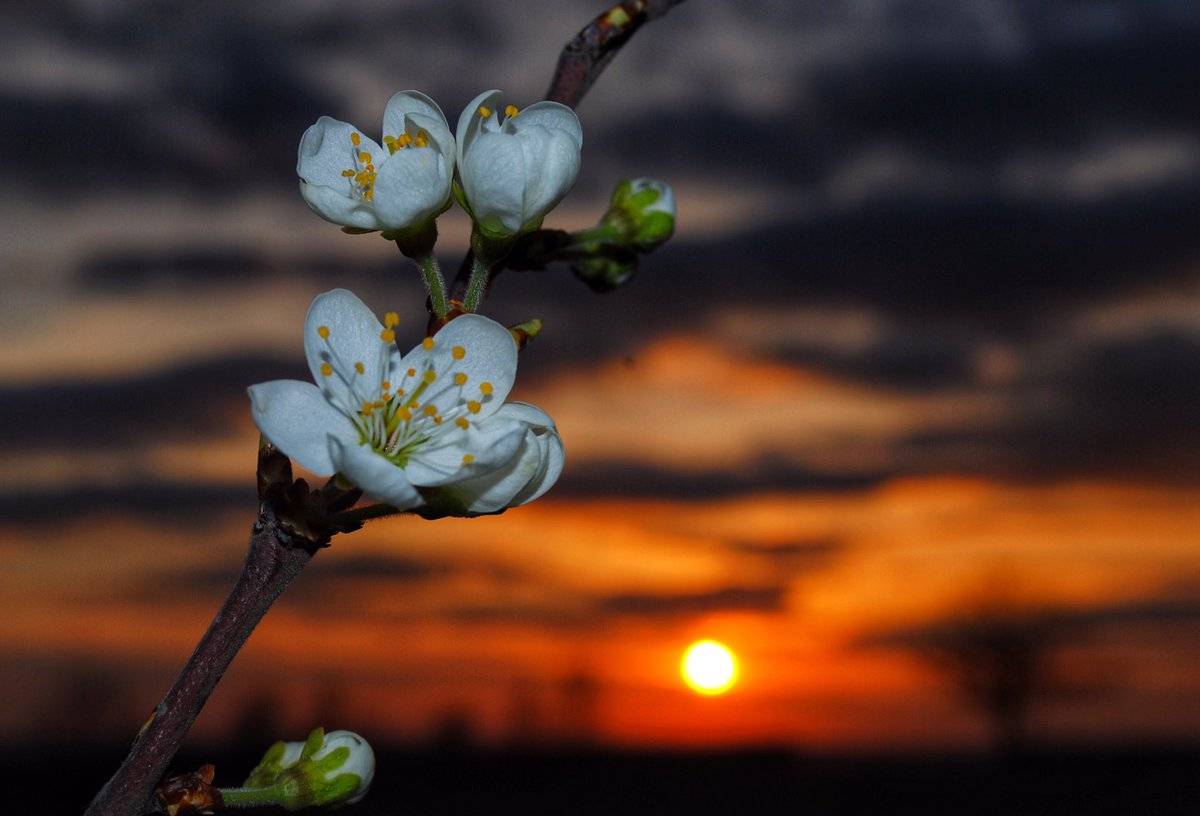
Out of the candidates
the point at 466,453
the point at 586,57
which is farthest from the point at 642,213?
the point at 466,453

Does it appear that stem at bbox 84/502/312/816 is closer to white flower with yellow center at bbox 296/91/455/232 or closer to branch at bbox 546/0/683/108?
white flower with yellow center at bbox 296/91/455/232

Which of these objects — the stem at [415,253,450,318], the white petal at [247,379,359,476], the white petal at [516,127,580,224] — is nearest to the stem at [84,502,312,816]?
the white petal at [247,379,359,476]

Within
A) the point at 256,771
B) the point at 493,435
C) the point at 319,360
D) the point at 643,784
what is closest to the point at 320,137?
the point at 319,360

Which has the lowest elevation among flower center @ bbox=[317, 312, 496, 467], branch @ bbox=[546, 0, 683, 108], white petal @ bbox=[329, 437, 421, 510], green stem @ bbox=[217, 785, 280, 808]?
green stem @ bbox=[217, 785, 280, 808]

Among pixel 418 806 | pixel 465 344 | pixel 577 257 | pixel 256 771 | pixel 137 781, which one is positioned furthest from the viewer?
pixel 418 806

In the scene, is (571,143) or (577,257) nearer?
(571,143)

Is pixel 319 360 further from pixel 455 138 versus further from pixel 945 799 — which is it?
pixel 945 799
